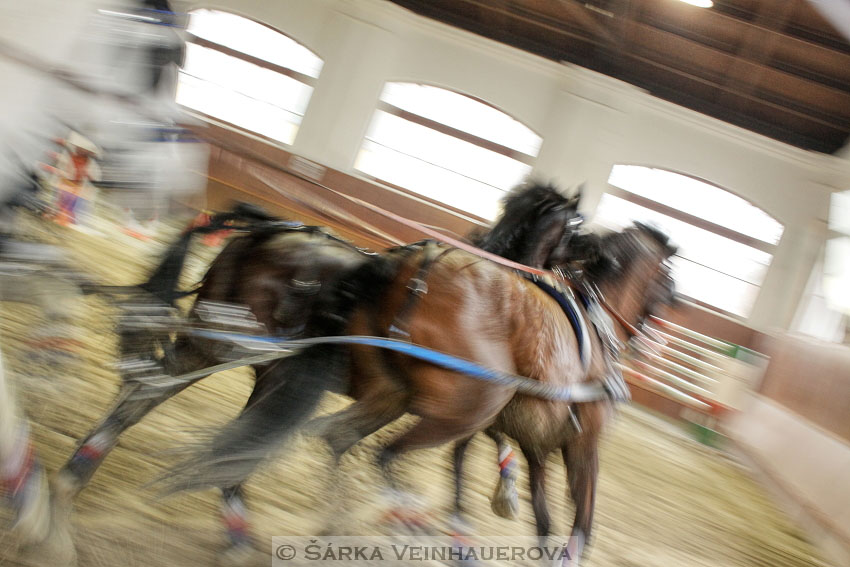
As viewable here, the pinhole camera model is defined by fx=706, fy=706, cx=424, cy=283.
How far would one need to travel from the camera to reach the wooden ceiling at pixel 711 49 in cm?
806

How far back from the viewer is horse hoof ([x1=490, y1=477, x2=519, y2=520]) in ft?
9.89

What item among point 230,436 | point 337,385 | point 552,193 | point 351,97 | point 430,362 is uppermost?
point 351,97

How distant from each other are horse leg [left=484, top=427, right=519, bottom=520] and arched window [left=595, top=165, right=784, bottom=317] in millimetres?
7688

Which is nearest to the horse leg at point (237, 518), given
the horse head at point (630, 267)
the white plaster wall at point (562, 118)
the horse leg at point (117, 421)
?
the horse leg at point (117, 421)

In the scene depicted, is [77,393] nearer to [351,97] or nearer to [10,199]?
[10,199]

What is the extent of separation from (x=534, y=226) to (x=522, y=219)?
0.19 ft

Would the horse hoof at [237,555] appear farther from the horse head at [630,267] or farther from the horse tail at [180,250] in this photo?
the horse head at [630,267]

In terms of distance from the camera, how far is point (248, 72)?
11383 millimetres

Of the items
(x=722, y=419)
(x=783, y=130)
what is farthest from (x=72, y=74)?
(x=783, y=130)

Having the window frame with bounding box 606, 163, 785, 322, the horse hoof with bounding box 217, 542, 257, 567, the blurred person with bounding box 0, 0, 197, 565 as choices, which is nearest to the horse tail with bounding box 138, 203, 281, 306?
the blurred person with bounding box 0, 0, 197, 565

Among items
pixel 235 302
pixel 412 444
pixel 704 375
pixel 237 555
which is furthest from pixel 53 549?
pixel 704 375

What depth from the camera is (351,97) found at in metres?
11.3

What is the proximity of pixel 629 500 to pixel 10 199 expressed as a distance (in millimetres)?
4026

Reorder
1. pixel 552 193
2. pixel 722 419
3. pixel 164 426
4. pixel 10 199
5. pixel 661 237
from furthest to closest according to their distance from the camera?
pixel 722 419, pixel 661 237, pixel 164 426, pixel 552 193, pixel 10 199
